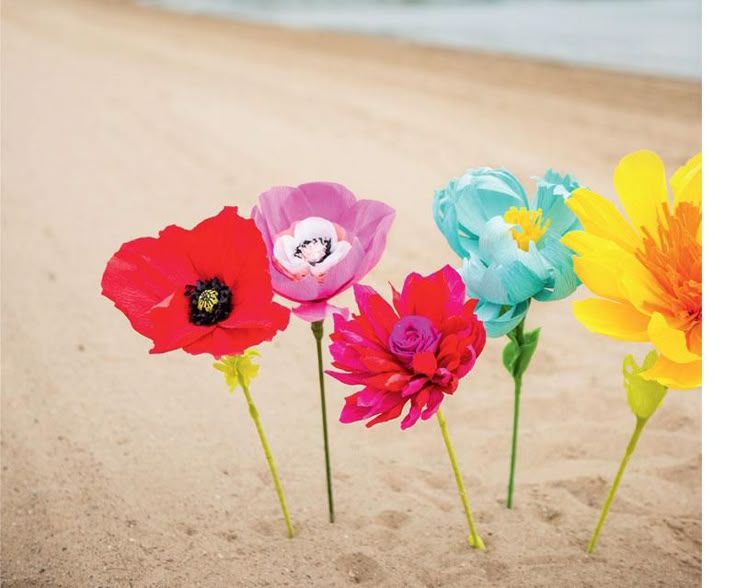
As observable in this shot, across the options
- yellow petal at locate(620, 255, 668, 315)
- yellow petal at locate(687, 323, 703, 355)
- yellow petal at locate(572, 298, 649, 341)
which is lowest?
yellow petal at locate(687, 323, 703, 355)

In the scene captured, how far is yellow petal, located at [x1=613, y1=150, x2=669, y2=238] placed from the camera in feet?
2.64

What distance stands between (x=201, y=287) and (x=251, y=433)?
66 centimetres

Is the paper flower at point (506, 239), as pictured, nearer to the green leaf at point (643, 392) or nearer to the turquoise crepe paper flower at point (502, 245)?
the turquoise crepe paper flower at point (502, 245)

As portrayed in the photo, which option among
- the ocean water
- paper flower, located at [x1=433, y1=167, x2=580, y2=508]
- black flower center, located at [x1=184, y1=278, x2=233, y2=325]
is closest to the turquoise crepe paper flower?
paper flower, located at [x1=433, y1=167, x2=580, y2=508]

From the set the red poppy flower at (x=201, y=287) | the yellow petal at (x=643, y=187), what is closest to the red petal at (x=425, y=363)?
the red poppy flower at (x=201, y=287)

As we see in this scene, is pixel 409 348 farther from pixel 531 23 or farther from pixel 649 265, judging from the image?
pixel 531 23

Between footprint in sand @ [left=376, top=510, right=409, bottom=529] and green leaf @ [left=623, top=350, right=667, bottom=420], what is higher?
green leaf @ [left=623, top=350, right=667, bottom=420]

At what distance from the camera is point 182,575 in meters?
1.06

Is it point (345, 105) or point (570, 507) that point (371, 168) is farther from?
point (570, 507)

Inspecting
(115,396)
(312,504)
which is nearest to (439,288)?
(312,504)

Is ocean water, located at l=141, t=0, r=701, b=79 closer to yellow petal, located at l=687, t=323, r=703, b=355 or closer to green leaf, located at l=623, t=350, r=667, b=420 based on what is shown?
green leaf, located at l=623, t=350, r=667, b=420

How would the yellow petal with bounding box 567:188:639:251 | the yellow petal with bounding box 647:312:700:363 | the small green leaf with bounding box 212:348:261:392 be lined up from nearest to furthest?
the yellow petal with bounding box 647:312:700:363
the yellow petal with bounding box 567:188:639:251
the small green leaf with bounding box 212:348:261:392

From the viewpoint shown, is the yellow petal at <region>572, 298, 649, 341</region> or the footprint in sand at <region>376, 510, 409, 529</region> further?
the footprint in sand at <region>376, 510, 409, 529</region>

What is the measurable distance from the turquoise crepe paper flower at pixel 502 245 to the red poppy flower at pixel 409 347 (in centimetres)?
6
